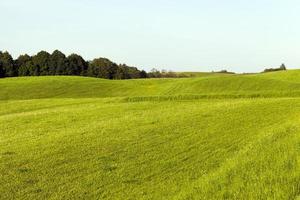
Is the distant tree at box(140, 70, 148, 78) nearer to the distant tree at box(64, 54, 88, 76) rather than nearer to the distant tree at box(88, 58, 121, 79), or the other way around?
the distant tree at box(88, 58, 121, 79)

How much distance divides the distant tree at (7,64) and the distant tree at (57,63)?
10.5 m

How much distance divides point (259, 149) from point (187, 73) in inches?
Result: 7123

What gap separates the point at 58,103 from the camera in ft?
157

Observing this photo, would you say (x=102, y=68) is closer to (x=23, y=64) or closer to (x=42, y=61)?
(x=42, y=61)

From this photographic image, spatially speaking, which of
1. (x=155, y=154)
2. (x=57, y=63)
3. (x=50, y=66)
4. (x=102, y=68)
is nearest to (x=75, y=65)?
(x=57, y=63)

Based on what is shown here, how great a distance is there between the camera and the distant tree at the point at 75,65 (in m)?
144

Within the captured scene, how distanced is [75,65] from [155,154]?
130858 mm

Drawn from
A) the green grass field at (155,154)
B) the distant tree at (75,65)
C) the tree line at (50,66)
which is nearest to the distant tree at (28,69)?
the tree line at (50,66)

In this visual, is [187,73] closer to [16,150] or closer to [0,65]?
[0,65]

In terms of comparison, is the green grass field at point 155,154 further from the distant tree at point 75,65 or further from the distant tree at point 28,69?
the distant tree at point 75,65

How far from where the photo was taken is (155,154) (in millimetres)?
17719

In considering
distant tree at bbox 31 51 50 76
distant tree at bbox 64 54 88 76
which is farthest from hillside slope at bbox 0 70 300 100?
distant tree at bbox 64 54 88 76

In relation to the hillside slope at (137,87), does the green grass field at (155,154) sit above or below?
above

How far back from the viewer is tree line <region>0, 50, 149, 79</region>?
137750 millimetres
